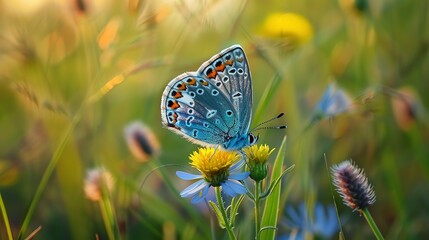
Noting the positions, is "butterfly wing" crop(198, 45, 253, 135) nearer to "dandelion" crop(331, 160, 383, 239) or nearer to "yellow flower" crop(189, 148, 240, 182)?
"yellow flower" crop(189, 148, 240, 182)

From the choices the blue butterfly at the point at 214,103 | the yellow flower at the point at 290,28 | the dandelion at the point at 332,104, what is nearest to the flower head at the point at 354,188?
the blue butterfly at the point at 214,103

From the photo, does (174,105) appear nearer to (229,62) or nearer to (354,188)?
(229,62)

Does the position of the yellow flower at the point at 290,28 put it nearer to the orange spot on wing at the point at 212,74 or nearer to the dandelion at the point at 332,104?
the dandelion at the point at 332,104

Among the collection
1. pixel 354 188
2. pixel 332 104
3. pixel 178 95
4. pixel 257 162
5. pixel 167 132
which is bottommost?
pixel 354 188

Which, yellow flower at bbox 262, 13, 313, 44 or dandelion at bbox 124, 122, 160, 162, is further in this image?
yellow flower at bbox 262, 13, 313, 44

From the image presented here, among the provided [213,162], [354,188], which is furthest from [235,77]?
[354,188]

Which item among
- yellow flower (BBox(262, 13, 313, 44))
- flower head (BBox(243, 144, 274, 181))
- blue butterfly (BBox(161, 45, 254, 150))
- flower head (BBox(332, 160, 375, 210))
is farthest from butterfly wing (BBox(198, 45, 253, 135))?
yellow flower (BBox(262, 13, 313, 44))
